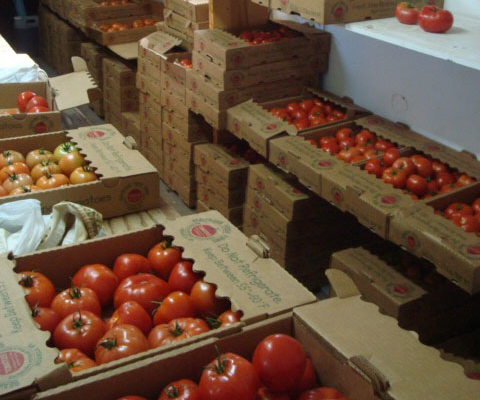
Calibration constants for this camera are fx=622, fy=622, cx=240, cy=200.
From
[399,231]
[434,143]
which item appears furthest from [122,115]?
[399,231]

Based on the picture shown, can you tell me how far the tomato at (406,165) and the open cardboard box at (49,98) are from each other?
1.66 m

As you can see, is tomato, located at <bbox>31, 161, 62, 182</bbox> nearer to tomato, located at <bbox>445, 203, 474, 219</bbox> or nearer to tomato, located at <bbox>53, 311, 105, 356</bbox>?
tomato, located at <bbox>53, 311, 105, 356</bbox>

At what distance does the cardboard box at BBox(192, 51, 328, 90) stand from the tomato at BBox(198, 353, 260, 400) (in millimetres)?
2644

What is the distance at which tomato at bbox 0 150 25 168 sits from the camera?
276cm

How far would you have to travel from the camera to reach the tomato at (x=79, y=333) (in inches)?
66.2

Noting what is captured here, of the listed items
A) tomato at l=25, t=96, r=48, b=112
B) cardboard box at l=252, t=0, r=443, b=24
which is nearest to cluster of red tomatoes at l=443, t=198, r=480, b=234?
cardboard box at l=252, t=0, r=443, b=24

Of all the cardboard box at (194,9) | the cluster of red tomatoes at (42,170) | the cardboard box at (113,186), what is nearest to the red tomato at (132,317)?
the cardboard box at (113,186)

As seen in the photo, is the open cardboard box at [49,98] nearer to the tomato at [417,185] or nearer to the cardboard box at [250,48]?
the cardboard box at [250,48]

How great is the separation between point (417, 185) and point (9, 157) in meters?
1.94

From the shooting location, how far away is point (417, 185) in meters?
3.07

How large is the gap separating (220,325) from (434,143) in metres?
2.12

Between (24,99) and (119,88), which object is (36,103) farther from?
(119,88)

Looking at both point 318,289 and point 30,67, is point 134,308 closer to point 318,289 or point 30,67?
point 318,289

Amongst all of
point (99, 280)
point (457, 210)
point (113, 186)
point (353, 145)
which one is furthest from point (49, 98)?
point (457, 210)
